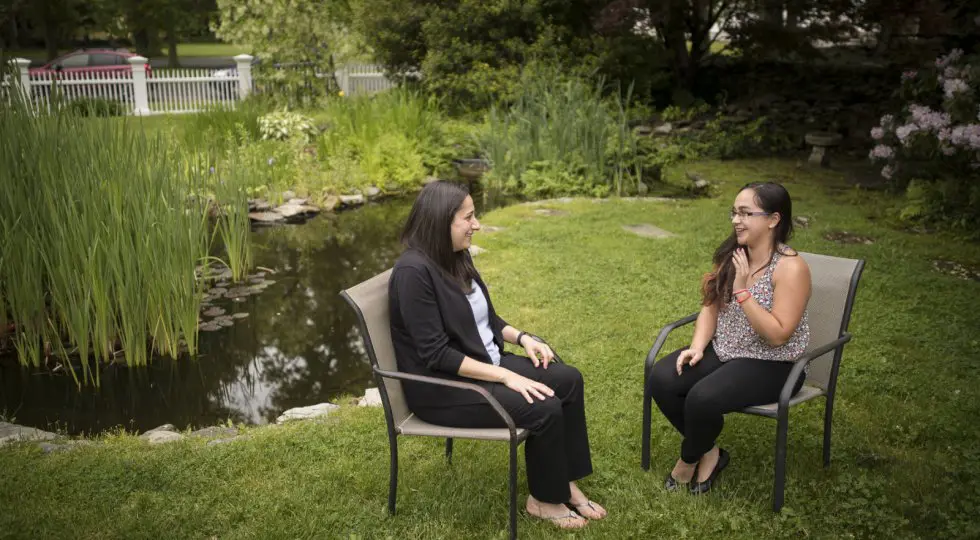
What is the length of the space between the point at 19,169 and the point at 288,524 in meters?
3.20

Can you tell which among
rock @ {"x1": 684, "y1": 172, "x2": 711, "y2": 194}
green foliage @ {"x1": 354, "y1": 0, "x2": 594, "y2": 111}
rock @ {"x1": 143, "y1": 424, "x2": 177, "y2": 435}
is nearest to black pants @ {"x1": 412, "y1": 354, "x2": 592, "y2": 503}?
rock @ {"x1": 143, "y1": 424, "x2": 177, "y2": 435}

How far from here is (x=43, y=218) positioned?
509 centimetres

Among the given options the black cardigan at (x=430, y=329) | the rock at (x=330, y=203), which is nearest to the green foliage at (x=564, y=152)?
the rock at (x=330, y=203)

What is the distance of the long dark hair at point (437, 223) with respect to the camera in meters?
3.23

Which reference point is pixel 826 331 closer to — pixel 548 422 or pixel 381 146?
pixel 548 422

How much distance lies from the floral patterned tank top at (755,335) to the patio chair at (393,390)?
3.32ft

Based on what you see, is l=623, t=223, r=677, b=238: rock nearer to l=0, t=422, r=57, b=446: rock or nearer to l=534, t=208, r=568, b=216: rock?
l=534, t=208, r=568, b=216: rock

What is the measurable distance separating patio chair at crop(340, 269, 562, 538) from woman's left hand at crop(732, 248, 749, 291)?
3.51ft

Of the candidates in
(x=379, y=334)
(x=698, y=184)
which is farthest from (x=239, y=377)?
(x=698, y=184)

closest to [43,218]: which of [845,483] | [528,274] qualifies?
[528,274]

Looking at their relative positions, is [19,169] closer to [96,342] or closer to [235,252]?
[96,342]

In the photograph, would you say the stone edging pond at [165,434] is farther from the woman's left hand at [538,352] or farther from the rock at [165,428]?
the woman's left hand at [538,352]

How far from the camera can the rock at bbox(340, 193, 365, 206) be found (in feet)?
34.1

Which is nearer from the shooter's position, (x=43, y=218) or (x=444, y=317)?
(x=444, y=317)
